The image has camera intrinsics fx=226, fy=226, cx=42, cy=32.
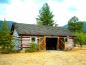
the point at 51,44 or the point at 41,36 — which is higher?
the point at 41,36

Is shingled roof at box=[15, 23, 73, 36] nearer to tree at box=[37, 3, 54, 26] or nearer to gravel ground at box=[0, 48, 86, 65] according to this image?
gravel ground at box=[0, 48, 86, 65]

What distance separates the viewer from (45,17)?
76688 mm

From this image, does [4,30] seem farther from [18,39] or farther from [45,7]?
[45,7]

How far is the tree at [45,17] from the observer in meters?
76.5

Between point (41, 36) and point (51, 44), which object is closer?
point (41, 36)

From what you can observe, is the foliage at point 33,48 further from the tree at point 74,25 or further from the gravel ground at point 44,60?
the tree at point 74,25

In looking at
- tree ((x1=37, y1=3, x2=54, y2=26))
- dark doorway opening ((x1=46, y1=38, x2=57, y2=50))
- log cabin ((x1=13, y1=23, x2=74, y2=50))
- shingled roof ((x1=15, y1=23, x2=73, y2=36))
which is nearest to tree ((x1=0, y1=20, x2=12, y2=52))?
log cabin ((x1=13, y1=23, x2=74, y2=50))

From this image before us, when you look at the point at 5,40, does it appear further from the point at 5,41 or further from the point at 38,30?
the point at 38,30

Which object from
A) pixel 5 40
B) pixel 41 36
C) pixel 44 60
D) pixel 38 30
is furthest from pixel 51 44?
pixel 44 60

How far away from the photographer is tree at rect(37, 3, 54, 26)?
7650 centimetres

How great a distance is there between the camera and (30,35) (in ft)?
133

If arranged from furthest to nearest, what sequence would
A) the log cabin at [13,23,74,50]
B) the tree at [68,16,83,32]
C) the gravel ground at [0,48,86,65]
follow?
1. the tree at [68,16,83,32]
2. the log cabin at [13,23,74,50]
3. the gravel ground at [0,48,86,65]

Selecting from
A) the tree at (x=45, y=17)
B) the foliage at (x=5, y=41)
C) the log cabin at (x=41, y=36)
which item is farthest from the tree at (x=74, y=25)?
the foliage at (x=5, y=41)

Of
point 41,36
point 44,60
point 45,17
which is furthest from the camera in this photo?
point 45,17
